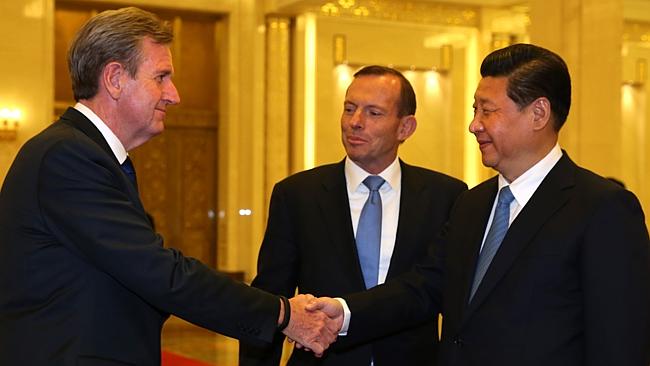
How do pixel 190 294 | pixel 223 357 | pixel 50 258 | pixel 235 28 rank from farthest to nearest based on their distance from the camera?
pixel 235 28
pixel 223 357
pixel 190 294
pixel 50 258

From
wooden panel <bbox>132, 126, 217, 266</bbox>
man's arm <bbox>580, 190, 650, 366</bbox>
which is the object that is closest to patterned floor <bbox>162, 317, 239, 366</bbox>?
wooden panel <bbox>132, 126, 217, 266</bbox>

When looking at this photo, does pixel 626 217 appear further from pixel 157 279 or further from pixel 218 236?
pixel 218 236

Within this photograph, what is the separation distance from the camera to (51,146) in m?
2.93

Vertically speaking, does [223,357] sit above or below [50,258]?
below

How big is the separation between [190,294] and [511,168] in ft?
3.57

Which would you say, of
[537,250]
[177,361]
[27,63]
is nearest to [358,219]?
[537,250]

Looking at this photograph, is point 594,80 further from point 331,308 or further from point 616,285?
point 616,285

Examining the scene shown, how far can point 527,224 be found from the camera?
10.3ft

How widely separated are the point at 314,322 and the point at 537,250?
0.93 m

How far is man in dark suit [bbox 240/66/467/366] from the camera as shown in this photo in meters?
3.96

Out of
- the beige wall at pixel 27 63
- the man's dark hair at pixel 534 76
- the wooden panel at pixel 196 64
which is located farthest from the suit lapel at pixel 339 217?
the wooden panel at pixel 196 64

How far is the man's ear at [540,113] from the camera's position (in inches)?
126

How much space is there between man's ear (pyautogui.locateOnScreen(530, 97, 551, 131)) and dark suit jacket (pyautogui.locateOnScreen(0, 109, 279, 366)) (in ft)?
4.03

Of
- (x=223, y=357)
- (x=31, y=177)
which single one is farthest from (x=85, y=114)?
(x=223, y=357)
